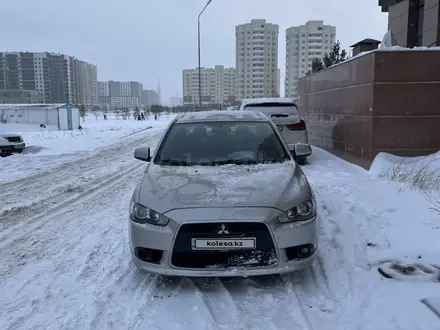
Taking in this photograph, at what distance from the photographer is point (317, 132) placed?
1367cm

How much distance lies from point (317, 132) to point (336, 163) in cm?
345

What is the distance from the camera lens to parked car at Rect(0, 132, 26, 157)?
13859 mm

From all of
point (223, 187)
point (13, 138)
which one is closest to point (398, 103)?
point (223, 187)

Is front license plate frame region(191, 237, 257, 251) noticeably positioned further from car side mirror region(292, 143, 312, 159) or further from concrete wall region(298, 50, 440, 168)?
concrete wall region(298, 50, 440, 168)

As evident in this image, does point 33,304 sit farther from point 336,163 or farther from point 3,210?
point 336,163

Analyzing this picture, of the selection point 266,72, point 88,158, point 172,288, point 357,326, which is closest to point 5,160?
point 88,158

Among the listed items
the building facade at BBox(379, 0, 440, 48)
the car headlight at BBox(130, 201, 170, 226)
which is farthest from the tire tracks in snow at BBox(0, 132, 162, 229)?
the building facade at BBox(379, 0, 440, 48)

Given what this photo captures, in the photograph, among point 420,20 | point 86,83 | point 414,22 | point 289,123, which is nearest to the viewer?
point 289,123

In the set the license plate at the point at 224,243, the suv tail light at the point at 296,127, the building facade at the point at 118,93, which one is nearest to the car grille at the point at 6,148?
the suv tail light at the point at 296,127

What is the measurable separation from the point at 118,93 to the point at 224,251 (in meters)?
139

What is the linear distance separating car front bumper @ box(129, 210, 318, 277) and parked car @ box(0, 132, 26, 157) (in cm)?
1231

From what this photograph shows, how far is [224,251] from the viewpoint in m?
3.36

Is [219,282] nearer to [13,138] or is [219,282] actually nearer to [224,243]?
[224,243]

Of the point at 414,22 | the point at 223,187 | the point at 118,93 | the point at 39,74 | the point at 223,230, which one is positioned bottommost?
the point at 223,230
